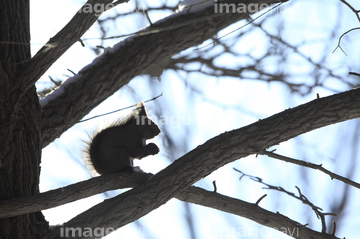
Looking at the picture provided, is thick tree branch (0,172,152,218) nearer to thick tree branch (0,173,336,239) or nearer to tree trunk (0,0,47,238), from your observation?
thick tree branch (0,173,336,239)

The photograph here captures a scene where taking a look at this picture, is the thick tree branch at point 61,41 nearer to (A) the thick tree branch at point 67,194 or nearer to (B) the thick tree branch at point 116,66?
(B) the thick tree branch at point 116,66

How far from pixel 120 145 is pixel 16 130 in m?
1.08

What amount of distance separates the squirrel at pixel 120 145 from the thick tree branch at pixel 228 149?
57cm

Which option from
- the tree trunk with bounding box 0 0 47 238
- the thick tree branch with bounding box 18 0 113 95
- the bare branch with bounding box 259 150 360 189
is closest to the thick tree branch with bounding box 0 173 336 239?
the tree trunk with bounding box 0 0 47 238

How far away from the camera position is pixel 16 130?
3.19 metres

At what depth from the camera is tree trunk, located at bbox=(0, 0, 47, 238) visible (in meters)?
3.14

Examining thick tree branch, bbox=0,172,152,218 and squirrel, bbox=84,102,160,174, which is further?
squirrel, bbox=84,102,160,174

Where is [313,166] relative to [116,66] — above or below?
below

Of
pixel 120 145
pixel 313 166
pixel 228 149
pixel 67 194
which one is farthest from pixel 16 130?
pixel 313 166

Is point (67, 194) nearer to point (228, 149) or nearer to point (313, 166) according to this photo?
point (228, 149)

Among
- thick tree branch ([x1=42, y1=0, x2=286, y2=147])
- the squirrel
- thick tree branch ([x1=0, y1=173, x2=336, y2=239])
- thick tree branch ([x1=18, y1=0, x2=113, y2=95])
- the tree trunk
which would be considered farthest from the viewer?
the squirrel

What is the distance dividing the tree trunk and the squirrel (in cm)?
76

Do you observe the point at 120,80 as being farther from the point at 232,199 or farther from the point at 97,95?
the point at 232,199

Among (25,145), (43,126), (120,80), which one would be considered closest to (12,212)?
(25,145)
